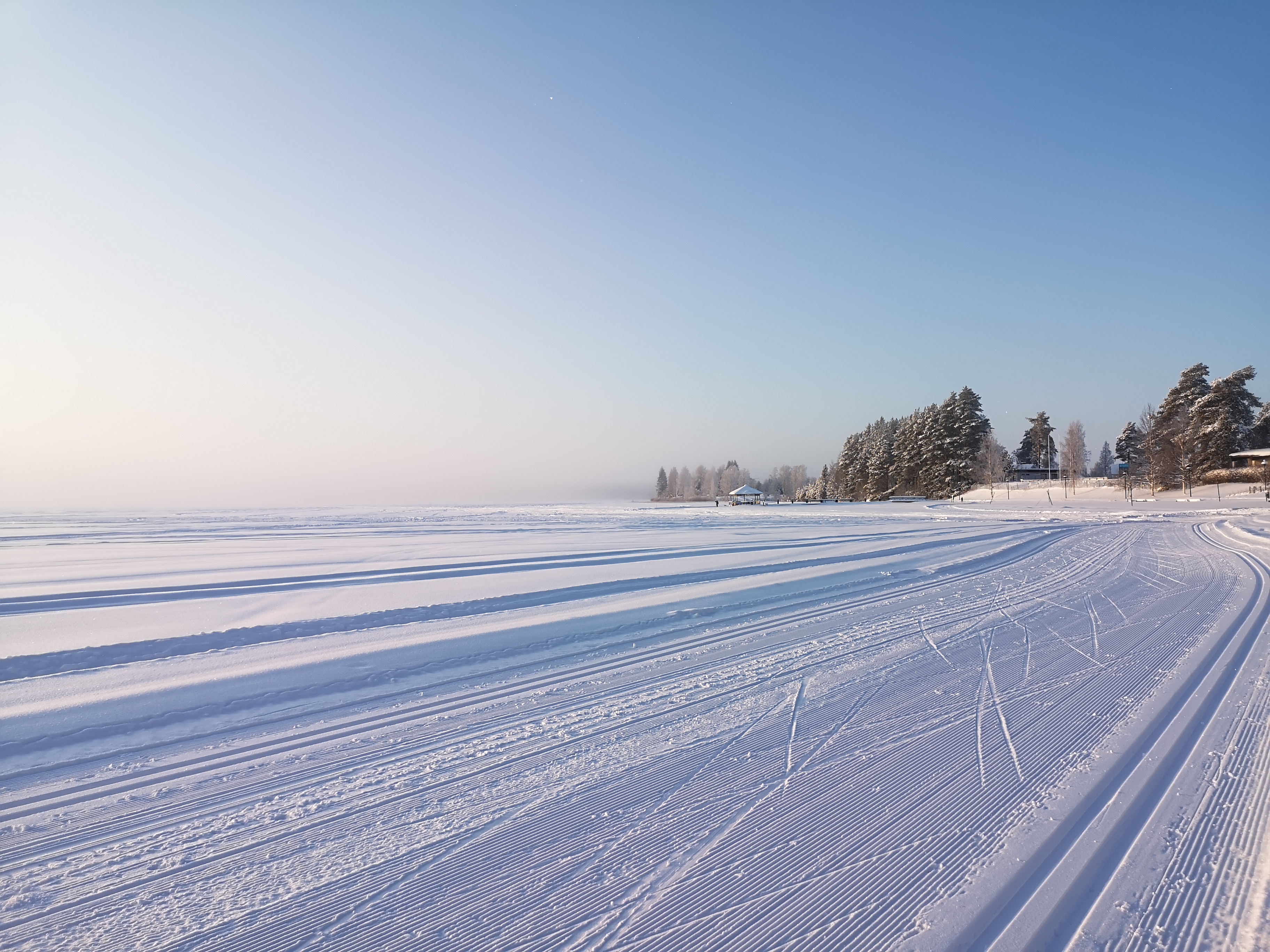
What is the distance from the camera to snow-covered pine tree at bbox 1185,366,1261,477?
4631cm

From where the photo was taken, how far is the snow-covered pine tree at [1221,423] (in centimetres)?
4631

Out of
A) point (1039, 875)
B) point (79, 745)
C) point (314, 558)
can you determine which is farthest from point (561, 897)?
point (314, 558)

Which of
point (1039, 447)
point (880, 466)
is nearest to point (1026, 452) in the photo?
point (1039, 447)

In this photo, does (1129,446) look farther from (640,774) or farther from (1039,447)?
(640,774)

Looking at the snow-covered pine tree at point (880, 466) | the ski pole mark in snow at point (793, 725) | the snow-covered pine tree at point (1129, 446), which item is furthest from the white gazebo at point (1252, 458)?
the ski pole mark in snow at point (793, 725)

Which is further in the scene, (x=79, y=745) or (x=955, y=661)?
(x=955, y=661)

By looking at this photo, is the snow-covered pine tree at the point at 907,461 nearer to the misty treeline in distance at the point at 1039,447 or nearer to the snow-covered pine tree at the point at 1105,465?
the misty treeline in distance at the point at 1039,447

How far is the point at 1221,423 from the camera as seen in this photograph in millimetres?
46062

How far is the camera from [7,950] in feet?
6.79

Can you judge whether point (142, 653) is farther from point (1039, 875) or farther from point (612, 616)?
point (1039, 875)

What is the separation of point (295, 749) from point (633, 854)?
2.40 m

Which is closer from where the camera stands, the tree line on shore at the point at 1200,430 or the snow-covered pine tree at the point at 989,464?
the tree line on shore at the point at 1200,430

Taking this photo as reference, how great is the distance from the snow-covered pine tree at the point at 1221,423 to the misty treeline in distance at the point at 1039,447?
0.23 ft

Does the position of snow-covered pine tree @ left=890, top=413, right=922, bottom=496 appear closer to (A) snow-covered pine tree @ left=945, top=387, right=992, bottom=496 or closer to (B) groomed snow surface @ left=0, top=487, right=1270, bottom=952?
(A) snow-covered pine tree @ left=945, top=387, right=992, bottom=496
